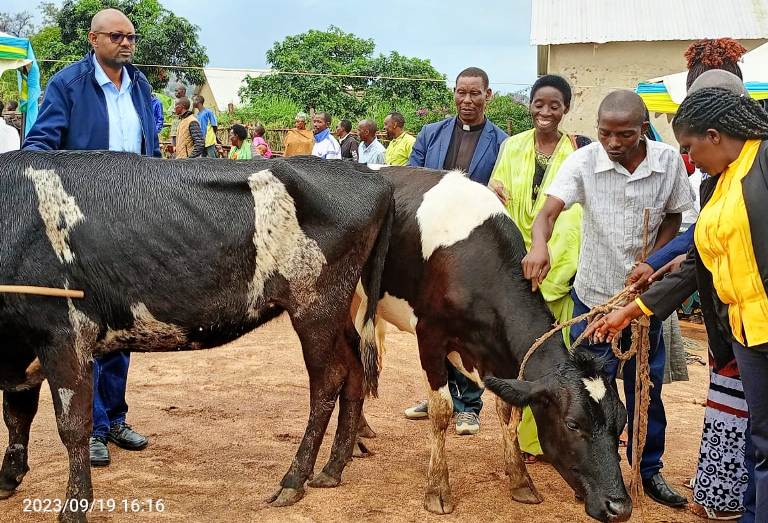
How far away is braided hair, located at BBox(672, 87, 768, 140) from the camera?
324 cm

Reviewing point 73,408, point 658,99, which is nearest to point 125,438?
point 73,408

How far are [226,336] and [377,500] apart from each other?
125 cm

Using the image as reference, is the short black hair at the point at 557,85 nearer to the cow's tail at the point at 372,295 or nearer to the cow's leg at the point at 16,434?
the cow's tail at the point at 372,295

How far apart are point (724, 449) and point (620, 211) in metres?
1.39

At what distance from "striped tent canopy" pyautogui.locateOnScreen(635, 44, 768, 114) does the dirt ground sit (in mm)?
3118

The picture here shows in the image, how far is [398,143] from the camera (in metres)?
11.9

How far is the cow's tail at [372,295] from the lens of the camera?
15.3 feet

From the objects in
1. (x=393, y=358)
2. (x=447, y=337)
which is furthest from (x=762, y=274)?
(x=393, y=358)

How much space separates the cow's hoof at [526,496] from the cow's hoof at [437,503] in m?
0.40

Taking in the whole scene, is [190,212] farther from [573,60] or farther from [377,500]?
[573,60]

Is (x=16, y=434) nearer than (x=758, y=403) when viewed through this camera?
No

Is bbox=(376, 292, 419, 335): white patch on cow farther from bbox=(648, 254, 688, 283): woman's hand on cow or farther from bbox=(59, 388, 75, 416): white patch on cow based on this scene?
bbox=(59, 388, 75, 416): white patch on cow

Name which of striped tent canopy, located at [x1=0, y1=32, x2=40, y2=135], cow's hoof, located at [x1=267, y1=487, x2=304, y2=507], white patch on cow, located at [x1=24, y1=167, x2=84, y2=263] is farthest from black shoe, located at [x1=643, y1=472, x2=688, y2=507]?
striped tent canopy, located at [x1=0, y1=32, x2=40, y2=135]

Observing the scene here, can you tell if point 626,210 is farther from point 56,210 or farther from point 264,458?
point 56,210
